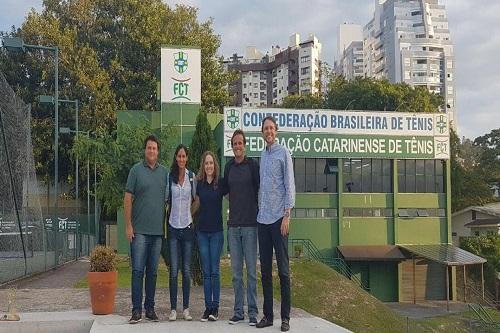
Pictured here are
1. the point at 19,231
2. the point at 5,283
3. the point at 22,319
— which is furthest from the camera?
the point at 19,231

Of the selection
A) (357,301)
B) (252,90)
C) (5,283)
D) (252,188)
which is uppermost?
(252,90)

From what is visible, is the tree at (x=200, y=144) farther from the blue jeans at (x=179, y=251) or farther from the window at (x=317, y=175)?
the window at (x=317, y=175)

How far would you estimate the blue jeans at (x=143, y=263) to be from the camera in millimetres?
6605

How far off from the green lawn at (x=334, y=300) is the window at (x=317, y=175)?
11.0 meters

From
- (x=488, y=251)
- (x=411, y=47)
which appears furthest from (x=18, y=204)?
(x=411, y=47)

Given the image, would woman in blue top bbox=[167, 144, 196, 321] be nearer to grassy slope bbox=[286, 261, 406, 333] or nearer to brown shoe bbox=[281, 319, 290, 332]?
A: brown shoe bbox=[281, 319, 290, 332]

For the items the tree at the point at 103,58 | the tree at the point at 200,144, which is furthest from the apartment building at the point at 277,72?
the tree at the point at 200,144

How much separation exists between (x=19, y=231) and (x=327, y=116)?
70.8 ft

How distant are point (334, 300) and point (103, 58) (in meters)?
29.9

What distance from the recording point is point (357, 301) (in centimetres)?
1828

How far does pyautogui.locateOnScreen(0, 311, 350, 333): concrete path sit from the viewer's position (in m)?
6.16

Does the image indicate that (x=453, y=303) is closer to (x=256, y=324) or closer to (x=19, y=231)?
(x=19, y=231)

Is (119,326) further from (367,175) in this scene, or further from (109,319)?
(367,175)

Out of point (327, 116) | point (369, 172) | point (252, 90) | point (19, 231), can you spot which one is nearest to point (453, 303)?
point (369, 172)
